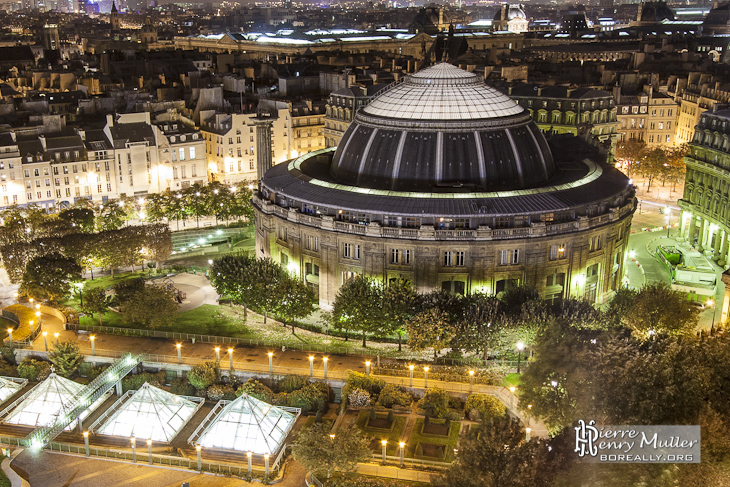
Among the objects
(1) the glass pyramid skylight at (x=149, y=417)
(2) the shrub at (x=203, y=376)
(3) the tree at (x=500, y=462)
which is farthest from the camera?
(2) the shrub at (x=203, y=376)

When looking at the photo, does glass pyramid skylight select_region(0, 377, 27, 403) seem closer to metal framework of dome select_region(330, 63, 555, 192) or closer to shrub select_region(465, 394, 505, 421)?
shrub select_region(465, 394, 505, 421)

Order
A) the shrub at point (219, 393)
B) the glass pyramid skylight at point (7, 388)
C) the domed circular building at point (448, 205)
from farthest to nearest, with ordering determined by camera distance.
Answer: the domed circular building at point (448, 205)
the glass pyramid skylight at point (7, 388)
the shrub at point (219, 393)

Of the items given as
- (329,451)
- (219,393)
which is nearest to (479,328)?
(329,451)

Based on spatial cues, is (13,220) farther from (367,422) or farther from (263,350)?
(367,422)

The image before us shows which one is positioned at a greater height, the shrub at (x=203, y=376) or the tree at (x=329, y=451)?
the tree at (x=329, y=451)

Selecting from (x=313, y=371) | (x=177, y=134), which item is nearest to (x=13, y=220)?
(x=177, y=134)

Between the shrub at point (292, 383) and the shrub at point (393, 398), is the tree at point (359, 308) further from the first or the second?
the shrub at point (393, 398)

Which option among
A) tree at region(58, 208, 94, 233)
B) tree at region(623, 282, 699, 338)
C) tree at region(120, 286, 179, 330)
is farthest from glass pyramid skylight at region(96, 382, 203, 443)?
tree at region(58, 208, 94, 233)

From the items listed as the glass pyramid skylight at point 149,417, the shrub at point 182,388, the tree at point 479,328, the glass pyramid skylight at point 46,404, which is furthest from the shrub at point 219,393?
the tree at point 479,328
